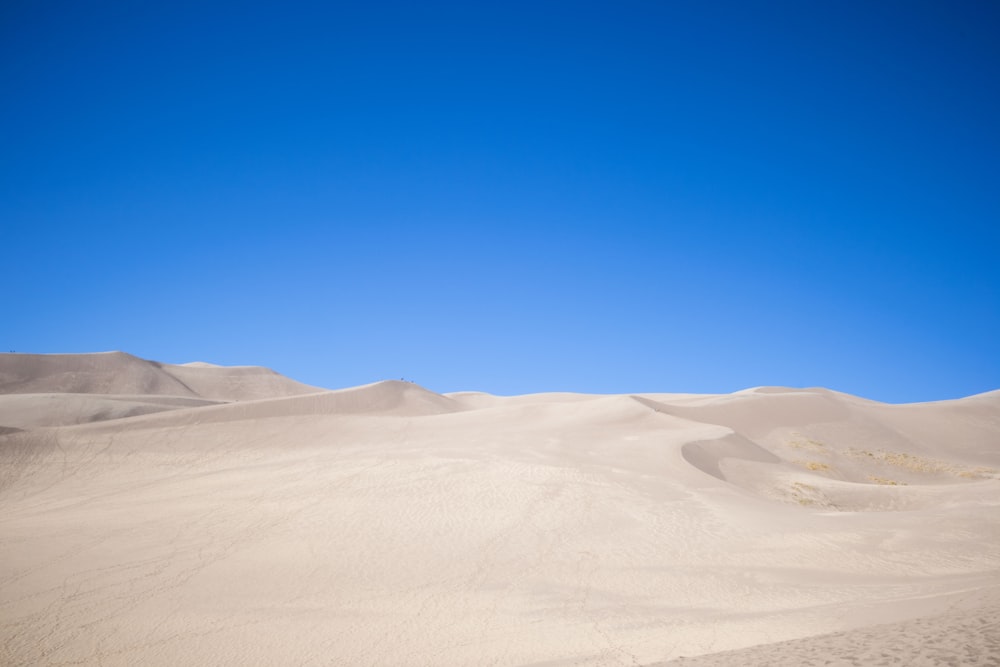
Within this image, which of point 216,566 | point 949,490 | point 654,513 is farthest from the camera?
point 949,490

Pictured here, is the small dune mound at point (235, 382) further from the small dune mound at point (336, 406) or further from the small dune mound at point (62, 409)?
the small dune mound at point (62, 409)

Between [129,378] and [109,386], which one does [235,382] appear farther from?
[109,386]

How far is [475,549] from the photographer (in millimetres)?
11352

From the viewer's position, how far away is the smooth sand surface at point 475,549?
723 cm

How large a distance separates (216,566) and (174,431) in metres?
16.2

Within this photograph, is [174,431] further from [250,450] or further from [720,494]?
[720,494]

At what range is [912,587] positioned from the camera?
29.4 ft

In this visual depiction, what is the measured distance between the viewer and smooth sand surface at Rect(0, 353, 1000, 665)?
723cm

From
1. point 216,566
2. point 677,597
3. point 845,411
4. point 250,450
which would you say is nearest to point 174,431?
point 250,450

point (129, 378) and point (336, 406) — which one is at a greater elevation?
point (129, 378)

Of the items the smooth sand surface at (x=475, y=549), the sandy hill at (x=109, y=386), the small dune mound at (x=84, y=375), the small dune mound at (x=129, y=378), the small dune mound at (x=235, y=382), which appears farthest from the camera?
the small dune mound at (x=235, y=382)

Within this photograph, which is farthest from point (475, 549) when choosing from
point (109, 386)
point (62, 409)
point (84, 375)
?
point (84, 375)

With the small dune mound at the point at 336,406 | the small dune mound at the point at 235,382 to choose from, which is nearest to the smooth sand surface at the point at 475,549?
the small dune mound at the point at 336,406

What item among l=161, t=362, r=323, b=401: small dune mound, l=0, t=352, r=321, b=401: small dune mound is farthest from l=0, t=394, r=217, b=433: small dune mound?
l=161, t=362, r=323, b=401: small dune mound
